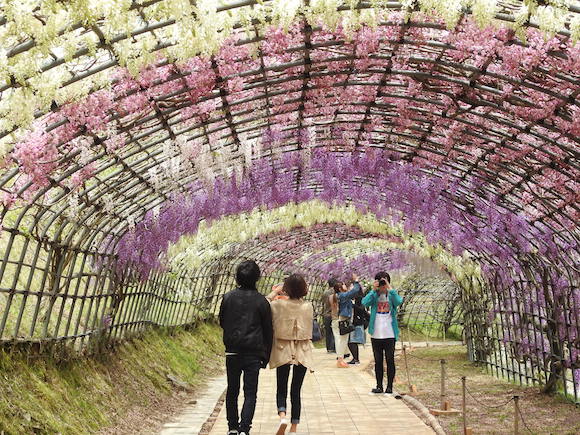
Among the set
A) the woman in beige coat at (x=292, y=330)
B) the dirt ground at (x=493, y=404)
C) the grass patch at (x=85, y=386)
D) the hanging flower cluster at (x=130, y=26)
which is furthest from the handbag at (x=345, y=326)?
the hanging flower cluster at (x=130, y=26)

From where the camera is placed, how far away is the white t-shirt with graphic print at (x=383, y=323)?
8.79 meters

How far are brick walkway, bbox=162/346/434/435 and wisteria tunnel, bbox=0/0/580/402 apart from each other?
211 centimetres

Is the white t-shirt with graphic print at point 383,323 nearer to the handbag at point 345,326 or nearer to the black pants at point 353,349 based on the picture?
the handbag at point 345,326

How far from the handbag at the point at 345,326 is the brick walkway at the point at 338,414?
1.70 meters

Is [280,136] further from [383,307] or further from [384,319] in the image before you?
[384,319]

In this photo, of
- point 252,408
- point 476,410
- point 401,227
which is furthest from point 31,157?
point 401,227

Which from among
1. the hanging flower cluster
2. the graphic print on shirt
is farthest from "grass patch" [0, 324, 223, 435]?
the graphic print on shirt

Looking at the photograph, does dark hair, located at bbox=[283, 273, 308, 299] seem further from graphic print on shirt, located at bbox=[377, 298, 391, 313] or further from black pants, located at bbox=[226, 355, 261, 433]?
graphic print on shirt, located at bbox=[377, 298, 391, 313]

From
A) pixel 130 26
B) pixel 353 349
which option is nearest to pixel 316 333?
pixel 353 349

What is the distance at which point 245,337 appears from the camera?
570 centimetres

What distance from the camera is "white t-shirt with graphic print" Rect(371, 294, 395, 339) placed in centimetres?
879

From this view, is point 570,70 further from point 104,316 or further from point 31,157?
point 104,316

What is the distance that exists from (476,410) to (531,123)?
332 cm

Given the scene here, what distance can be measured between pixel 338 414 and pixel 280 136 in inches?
120
